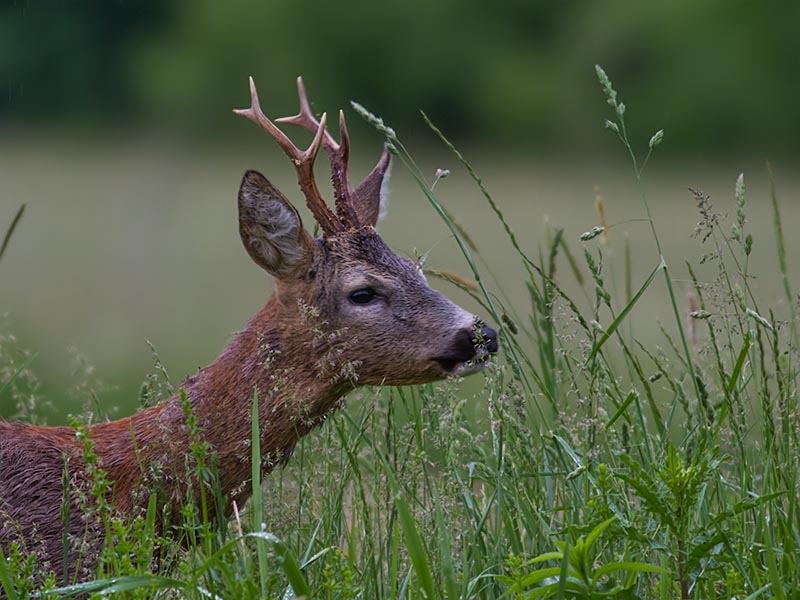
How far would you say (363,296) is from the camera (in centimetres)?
462

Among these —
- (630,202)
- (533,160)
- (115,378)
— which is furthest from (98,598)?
(533,160)

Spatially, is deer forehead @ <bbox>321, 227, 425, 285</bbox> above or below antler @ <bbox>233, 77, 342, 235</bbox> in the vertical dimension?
below

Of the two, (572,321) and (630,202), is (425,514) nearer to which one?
(572,321)

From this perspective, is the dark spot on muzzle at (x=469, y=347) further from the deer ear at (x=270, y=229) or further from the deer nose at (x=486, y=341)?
the deer ear at (x=270, y=229)

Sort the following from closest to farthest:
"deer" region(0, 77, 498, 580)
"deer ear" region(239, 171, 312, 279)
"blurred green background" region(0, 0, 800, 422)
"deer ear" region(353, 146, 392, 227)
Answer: "deer" region(0, 77, 498, 580), "deer ear" region(239, 171, 312, 279), "deer ear" region(353, 146, 392, 227), "blurred green background" region(0, 0, 800, 422)

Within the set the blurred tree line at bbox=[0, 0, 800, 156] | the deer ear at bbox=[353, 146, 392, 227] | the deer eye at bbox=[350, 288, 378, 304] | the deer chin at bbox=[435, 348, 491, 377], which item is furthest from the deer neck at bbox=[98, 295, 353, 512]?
the blurred tree line at bbox=[0, 0, 800, 156]

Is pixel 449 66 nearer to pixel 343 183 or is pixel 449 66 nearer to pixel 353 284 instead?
pixel 343 183

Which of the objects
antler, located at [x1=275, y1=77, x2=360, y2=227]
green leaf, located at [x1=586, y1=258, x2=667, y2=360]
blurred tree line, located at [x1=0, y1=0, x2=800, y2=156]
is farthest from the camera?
blurred tree line, located at [x1=0, y1=0, x2=800, y2=156]

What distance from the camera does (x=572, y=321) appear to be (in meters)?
3.95

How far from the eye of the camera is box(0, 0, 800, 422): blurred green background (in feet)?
72.6

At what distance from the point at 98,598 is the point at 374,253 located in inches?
71.8

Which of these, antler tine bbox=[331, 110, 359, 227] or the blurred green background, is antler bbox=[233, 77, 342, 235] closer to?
antler tine bbox=[331, 110, 359, 227]

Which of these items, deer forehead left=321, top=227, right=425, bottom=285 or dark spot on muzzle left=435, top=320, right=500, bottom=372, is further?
deer forehead left=321, top=227, right=425, bottom=285

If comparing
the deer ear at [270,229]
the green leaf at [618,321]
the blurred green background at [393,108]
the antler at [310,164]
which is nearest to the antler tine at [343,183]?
the antler at [310,164]
